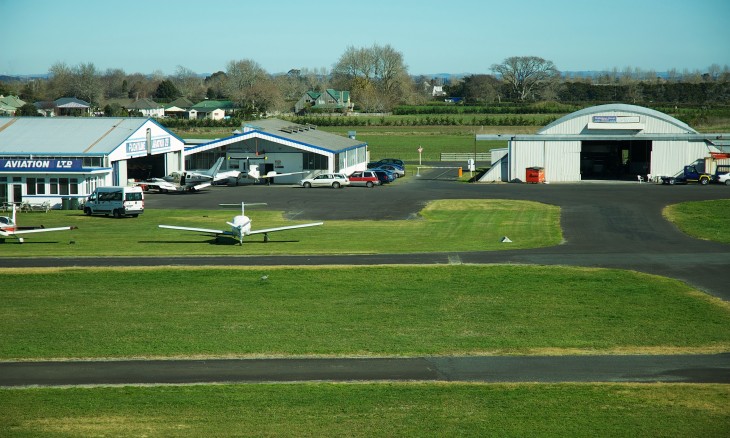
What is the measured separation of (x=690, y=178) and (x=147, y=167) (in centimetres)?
5385

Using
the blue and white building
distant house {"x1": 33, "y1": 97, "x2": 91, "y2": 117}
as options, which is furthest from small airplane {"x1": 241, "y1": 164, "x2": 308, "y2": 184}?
distant house {"x1": 33, "y1": 97, "x2": 91, "y2": 117}

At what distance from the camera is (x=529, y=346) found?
2478 centimetres

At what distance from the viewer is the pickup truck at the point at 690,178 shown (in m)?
73.9

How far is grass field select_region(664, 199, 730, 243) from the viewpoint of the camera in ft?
149

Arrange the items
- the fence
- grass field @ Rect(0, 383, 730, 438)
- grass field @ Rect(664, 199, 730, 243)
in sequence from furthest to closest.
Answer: the fence → grass field @ Rect(664, 199, 730, 243) → grass field @ Rect(0, 383, 730, 438)

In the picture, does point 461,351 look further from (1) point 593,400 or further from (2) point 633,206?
(2) point 633,206

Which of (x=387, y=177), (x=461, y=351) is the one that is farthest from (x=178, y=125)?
(x=461, y=351)

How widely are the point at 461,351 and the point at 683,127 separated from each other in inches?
2488

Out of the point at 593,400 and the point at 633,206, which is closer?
the point at 593,400

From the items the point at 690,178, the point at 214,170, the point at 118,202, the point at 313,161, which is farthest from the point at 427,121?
the point at 118,202

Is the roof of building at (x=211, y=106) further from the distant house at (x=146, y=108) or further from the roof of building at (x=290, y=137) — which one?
the roof of building at (x=290, y=137)

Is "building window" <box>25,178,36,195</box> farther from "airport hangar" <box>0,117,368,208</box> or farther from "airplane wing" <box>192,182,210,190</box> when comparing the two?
"airplane wing" <box>192,182,210,190</box>

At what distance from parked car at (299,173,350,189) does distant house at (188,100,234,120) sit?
108m

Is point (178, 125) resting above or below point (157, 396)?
above
